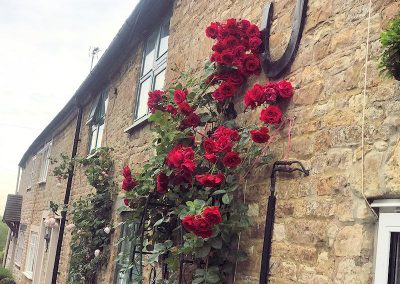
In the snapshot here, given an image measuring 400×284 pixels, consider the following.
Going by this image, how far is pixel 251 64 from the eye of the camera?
11.4 ft

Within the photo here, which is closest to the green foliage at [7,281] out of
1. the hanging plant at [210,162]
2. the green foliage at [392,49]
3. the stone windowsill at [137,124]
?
the stone windowsill at [137,124]

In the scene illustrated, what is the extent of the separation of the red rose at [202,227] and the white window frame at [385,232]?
3.66 ft

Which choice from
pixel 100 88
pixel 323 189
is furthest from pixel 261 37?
pixel 100 88

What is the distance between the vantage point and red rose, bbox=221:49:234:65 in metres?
3.50

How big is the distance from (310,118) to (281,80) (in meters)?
0.49

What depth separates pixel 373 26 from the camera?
245 centimetres

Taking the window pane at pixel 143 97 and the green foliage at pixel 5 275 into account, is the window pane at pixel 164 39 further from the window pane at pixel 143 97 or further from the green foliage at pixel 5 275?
the green foliage at pixel 5 275

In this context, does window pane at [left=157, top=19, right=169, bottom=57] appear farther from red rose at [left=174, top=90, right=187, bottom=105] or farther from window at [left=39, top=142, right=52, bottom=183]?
window at [left=39, top=142, right=52, bottom=183]

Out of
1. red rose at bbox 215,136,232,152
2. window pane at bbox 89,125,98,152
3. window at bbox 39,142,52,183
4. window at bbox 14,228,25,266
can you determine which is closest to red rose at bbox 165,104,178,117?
red rose at bbox 215,136,232,152

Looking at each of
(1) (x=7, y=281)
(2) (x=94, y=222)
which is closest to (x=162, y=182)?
(2) (x=94, y=222)

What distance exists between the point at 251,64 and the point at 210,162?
2.69 ft

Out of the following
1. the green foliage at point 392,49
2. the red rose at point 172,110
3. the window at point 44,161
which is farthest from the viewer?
the window at point 44,161

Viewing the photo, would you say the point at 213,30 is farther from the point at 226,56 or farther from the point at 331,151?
the point at 331,151

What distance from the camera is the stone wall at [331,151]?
88.7 inches
